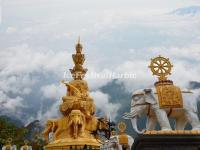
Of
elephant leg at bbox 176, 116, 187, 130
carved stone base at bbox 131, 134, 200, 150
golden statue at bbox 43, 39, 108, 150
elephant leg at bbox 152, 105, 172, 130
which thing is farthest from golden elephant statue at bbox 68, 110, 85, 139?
carved stone base at bbox 131, 134, 200, 150

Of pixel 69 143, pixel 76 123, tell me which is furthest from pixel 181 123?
pixel 76 123

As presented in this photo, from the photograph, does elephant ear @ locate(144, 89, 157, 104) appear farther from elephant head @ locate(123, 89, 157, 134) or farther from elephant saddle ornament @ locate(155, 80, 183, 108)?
elephant saddle ornament @ locate(155, 80, 183, 108)

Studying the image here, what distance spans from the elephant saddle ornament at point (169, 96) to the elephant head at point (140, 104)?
244mm

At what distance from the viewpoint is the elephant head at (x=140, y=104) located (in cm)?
1184

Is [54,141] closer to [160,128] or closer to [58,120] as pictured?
[58,120]

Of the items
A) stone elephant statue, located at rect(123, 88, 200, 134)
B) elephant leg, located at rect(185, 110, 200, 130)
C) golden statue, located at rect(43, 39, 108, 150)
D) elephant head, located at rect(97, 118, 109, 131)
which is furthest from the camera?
elephant head, located at rect(97, 118, 109, 131)

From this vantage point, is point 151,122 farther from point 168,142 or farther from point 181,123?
point 168,142

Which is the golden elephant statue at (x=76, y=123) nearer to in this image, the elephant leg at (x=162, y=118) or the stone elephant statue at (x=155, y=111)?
the stone elephant statue at (x=155, y=111)

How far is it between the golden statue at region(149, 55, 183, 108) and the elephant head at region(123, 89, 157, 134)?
27 centimetres

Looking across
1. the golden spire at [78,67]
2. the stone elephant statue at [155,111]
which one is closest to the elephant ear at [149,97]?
the stone elephant statue at [155,111]

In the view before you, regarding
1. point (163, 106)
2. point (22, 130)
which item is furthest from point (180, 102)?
point (22, 130)

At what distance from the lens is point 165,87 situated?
12031 millimetres

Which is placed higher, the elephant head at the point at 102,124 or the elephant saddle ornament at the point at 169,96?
the elephant head at the point at 102,124

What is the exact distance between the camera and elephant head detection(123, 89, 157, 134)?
11.8 metres
